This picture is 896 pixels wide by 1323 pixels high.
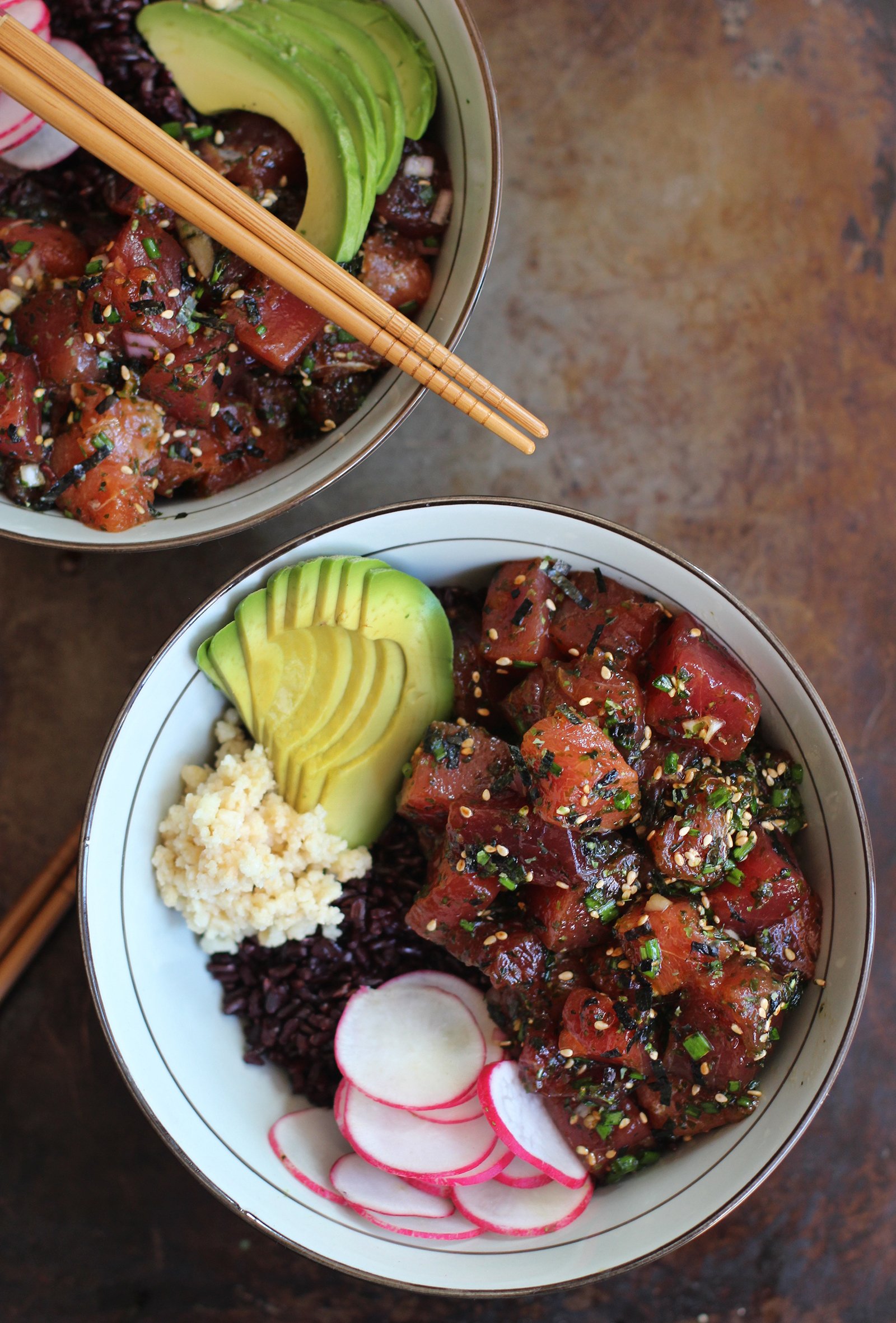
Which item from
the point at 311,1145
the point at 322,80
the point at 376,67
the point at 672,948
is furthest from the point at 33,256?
the point at 311,1145

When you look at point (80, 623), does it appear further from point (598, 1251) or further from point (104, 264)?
point (598, 1251)

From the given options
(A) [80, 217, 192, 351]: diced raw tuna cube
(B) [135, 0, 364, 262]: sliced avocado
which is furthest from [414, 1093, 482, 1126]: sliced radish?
(B) [135, 0, 364, 262]: sliced avocado

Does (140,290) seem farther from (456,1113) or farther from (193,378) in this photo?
(456,1113)

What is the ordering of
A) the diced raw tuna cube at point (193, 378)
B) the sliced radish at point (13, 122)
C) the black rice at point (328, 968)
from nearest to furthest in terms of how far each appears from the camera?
the diced raw tuna cube at point (193, 378) < the sliced radish at point (13, 122) < the black rice at point (328, 968)

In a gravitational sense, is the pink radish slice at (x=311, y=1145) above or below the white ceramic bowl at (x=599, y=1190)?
below

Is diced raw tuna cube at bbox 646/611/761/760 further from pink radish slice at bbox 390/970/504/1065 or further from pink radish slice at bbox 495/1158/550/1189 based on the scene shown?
pink radish slice at bbox 495/1158/550/1189

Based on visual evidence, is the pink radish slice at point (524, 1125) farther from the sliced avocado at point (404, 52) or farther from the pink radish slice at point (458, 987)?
the sliced avocado at point (404, 52)

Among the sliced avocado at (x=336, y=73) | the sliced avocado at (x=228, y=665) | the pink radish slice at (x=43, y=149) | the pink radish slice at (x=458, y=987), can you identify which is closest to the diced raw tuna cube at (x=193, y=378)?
the sliced avocado at (x=336, y=73)
